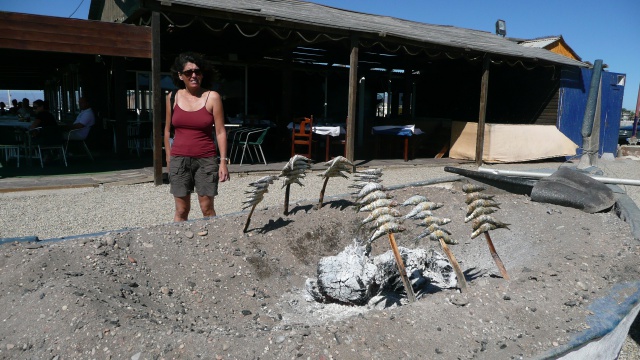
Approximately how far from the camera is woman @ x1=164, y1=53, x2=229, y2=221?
3758 mm

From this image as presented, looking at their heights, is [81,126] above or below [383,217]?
above

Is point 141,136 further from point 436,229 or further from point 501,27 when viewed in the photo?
point 501,27

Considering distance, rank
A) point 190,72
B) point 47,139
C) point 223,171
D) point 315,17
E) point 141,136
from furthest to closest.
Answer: point 141,136, point 315,17, point 47,139, point 223,171, point 190,72

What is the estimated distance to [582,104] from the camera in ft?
47.1

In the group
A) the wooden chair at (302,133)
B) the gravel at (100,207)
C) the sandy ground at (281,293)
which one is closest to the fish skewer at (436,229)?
the sandy ground at (281,293)

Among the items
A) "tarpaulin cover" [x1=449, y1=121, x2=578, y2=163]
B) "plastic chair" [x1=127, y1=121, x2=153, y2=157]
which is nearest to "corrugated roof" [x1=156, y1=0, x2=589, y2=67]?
"tarpaulin cover" [x1=449, y1=121, x2=578, y2=163]

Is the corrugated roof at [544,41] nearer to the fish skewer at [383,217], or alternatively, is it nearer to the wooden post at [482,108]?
the wooden post at [482,108]

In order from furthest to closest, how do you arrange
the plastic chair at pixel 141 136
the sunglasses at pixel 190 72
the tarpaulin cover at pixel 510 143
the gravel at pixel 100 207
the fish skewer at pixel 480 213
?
the tarpaulin cover at pixel 510 143 → the plastic chair at pixel 141 136 → the gravel at pixel 100 207 → the sunglasses at pixel 190 72 → the fish skewer at pixel 480 213

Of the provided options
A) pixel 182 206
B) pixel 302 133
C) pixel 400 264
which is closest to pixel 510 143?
pixel 302 133

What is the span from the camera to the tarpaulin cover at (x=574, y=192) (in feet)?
13.9

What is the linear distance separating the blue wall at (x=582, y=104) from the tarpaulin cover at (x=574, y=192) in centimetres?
1012

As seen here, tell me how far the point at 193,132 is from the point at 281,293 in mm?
1428

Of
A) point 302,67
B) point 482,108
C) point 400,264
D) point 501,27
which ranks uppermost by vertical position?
point 501,27

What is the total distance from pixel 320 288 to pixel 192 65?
1.90 m
